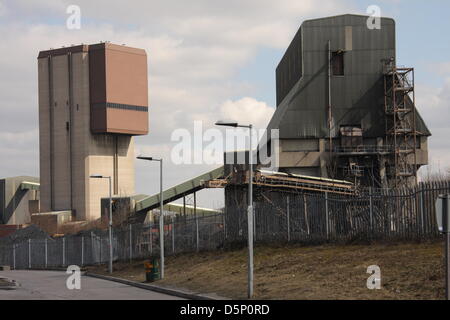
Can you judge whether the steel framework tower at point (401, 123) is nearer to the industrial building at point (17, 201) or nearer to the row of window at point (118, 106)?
the row of window at point (118, 106)

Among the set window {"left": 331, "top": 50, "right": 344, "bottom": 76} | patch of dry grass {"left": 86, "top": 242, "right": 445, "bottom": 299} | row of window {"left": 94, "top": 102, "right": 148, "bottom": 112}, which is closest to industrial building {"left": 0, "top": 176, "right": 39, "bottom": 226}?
row of window {"left": 94, "top": 102, "right": 148, "bottom": 112}

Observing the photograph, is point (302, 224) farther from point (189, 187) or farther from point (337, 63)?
point (189, 187)

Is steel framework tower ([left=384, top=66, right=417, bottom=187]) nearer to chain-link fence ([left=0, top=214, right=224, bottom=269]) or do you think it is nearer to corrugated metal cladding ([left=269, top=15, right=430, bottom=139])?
corrugated metal cladding ([left=269, top=15, right=430, bottom=139])

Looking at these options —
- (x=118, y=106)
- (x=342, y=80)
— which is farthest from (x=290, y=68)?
(x=118, y=106)

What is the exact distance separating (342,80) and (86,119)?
4632cm

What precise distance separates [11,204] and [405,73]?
70.7m

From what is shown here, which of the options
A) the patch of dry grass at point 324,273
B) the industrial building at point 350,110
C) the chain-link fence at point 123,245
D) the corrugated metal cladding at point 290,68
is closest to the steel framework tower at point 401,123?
the industrial building at point 350,110

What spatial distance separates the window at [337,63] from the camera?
72.2m

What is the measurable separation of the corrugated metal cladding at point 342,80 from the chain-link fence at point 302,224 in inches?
399

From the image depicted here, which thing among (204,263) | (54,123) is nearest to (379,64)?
(204,263)

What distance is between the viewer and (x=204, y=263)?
39.9m

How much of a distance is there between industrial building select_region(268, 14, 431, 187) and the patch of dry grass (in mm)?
34277

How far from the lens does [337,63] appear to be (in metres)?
72.6

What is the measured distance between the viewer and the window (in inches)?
2842
